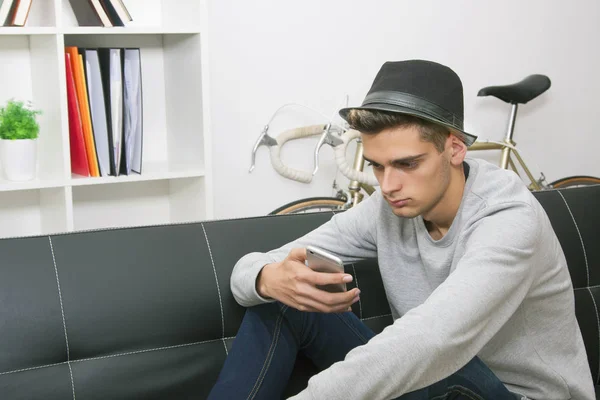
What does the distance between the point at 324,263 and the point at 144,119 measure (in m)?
1.51

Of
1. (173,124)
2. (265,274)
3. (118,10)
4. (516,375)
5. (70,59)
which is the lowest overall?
(516,375)

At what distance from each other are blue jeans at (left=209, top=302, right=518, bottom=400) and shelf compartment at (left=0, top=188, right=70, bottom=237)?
45.9 inches

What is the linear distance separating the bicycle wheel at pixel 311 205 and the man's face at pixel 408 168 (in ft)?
4.68

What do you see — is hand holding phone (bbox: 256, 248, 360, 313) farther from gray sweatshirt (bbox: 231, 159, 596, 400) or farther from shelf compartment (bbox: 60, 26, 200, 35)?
shelf compartment (bbox: 60, 26, 200, 35)

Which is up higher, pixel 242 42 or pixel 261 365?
pixel 242 42

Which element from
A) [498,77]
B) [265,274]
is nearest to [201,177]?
[265,274]

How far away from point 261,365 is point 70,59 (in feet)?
4.19

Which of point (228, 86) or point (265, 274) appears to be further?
point (228, 86)

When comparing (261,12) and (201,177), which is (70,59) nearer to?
(201,177)

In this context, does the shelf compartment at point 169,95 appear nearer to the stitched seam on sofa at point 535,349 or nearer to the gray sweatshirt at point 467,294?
the gray sweatshirt at point 467,294

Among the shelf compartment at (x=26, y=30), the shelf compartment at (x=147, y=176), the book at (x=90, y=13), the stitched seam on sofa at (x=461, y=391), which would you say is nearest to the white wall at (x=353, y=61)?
the shelf compartment at (x=147, y=176)

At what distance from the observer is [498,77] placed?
12.4 feet

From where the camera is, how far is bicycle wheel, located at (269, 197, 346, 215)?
306cm

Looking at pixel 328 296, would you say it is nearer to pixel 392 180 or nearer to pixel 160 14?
pixel 392 180
